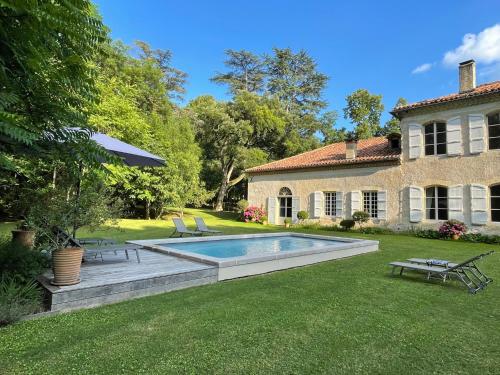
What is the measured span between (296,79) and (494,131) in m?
28.3

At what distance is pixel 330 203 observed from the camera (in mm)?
20109

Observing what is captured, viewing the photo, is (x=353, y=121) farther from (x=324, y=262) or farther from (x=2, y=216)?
(x=2, y=216)

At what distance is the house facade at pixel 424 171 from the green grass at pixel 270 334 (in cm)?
1154

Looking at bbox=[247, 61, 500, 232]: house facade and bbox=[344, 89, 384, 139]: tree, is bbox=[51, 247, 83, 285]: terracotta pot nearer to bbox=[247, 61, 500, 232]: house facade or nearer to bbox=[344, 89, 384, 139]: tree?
bbox=[247, 61, 500, 232]: house facade

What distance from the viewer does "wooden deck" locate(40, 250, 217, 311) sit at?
4484 millimetres

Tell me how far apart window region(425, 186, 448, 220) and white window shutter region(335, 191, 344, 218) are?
446 cm

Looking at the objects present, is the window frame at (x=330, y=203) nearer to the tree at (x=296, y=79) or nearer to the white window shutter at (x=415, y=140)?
the white window shutter at (x=415, y=140)

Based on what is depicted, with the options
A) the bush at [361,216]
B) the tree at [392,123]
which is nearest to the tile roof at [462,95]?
the bush at [361,216]

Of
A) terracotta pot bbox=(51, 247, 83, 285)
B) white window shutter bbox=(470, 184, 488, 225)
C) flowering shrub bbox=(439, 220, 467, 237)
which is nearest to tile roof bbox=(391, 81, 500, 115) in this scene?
white window shutter bbox=(470, 184, 488, 225)

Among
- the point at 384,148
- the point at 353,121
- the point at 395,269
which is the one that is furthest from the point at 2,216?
the point at 353,121

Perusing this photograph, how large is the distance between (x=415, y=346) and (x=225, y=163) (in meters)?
30.7

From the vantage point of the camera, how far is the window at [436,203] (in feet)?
53.3

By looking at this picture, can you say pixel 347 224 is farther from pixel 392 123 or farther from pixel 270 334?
pixel 392 123

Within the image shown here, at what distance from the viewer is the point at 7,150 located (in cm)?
385
